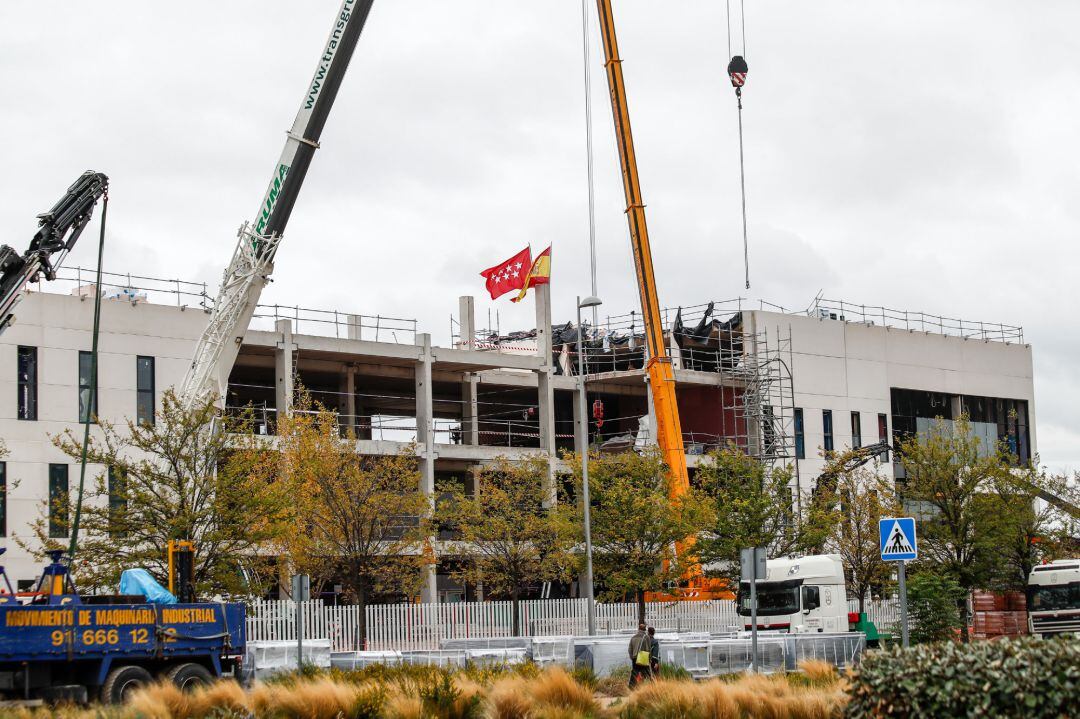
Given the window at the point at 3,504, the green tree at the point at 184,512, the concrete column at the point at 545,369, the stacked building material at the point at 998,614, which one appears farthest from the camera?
the concrete column at the point at 545,369

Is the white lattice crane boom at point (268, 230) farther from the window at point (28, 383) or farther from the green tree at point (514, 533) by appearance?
the green tree at point (514, 533)

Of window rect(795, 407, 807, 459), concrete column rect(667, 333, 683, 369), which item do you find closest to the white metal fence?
window rect(795, 407, 807, 459)

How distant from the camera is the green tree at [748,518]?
50.6 meters

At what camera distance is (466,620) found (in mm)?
45000

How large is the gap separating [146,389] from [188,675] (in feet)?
82.5

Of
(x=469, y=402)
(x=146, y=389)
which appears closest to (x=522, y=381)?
(x=469, y=402)

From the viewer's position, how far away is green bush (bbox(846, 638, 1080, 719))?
14.1m

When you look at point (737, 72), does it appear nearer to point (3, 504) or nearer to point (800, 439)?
point (800, 439)

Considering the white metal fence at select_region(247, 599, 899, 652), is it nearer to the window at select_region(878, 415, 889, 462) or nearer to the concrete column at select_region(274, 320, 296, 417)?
the concrete column at select_region(274, 320, 296, 417)

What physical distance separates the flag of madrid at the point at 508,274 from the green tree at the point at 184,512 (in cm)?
2364

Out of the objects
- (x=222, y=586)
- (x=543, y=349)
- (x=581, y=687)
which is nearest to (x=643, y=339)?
(x=543, y=349)

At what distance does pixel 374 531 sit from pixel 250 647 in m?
14.7

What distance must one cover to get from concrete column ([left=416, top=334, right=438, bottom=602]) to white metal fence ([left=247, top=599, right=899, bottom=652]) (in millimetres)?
8601

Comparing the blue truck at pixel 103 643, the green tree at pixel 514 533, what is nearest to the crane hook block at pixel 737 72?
the green tree at pixel 514 533
